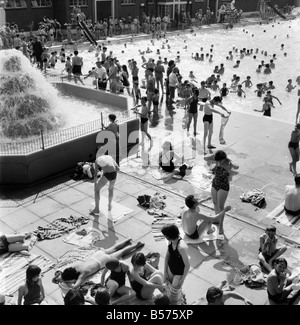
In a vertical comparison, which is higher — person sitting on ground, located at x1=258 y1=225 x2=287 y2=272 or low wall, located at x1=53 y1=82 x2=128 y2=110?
low wall, located at x1=53 y1=82 x2=128 y2=110

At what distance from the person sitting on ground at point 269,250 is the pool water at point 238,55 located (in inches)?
374

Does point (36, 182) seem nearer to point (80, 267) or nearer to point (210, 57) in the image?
point (80, 267)

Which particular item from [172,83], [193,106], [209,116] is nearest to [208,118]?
[209,116]

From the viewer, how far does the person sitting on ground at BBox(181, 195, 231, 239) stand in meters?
7.75

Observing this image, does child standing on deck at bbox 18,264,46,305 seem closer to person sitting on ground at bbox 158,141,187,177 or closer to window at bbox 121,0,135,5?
person sitting on ground at bbox 158,141,187,177

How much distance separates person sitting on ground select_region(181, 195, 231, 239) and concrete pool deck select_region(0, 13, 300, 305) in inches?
11.0

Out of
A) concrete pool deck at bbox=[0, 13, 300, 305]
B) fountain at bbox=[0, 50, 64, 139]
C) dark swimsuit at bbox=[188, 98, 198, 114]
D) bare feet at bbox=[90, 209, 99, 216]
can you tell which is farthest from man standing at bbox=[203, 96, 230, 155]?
bare feet at bbox=[90, 209, 99, 216]

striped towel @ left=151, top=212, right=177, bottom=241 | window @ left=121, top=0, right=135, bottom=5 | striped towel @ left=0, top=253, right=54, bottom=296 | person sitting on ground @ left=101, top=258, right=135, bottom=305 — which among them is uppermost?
window @ left=121, top=0, right=135, bottom=5

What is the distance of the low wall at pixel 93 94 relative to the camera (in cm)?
1551

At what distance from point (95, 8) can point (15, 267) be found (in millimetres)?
35001

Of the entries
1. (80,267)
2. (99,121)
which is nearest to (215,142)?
(99,121)

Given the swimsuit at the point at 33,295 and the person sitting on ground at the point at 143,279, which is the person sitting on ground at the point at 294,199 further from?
the swimsuit at the point at 33,295

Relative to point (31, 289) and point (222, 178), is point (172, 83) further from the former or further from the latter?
point (31, 289)

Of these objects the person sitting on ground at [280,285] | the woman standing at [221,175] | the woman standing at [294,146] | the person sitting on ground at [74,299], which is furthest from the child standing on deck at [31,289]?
the woman standing at [294,146]
